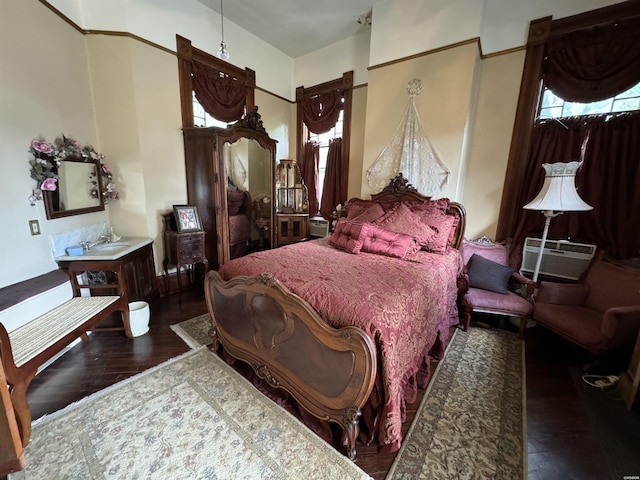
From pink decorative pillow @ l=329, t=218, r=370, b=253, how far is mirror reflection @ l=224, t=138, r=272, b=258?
1.43 meters

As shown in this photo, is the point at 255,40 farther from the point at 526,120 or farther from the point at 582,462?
the point at 582,462

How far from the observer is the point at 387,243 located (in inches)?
98.5

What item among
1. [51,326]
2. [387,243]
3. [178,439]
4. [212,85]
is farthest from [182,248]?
[387,243]

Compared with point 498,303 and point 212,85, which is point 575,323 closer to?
point 498,303

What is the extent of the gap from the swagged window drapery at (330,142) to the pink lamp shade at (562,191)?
Answer: 8.01 ft

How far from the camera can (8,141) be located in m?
1.91

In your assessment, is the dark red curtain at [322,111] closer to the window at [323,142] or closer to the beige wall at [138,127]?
the window at [323,142]

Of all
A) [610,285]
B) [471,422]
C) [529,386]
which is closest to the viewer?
[471,422]

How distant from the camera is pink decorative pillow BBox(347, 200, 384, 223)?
3.02 metres

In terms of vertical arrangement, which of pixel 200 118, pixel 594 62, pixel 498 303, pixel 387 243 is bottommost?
pixel 498 303

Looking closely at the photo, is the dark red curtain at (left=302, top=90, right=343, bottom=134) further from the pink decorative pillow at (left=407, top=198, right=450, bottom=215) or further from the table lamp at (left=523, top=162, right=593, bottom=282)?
the table lamp at (left=523, top=162, right=593, bottom=282)

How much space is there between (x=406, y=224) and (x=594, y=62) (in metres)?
2.20

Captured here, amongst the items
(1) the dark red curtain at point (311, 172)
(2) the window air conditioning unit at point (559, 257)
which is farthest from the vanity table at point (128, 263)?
(2) the window air conditioning unit at point (559, 257)

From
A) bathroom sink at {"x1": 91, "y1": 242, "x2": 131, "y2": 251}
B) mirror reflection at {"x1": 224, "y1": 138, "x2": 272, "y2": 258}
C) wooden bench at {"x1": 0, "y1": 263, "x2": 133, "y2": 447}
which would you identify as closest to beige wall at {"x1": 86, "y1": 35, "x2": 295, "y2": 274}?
bathroom sink at {"x1": 91, "y1": 242, "x2": 131, "y2": 251}
